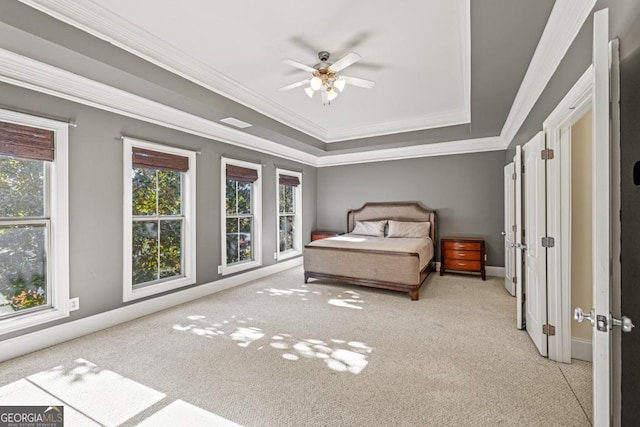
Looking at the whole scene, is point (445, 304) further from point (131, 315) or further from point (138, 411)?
point (131, 315)

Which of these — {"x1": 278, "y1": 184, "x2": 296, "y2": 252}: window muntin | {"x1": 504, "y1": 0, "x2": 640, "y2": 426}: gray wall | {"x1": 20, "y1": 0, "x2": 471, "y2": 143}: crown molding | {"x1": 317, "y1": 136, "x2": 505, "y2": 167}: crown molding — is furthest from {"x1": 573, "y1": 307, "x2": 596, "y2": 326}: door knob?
{"x1": 278, "y1": 184, "x2": 296, "y2": 252}: window muntin

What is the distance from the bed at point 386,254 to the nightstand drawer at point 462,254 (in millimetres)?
285

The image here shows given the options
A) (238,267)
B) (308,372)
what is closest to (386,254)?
(308,372)

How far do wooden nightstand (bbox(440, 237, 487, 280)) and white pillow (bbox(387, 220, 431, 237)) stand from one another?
43 cm

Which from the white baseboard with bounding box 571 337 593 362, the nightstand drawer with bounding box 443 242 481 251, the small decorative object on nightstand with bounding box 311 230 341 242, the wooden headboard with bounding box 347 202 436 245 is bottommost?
the white baseboard with bounding box 571 337 593 362

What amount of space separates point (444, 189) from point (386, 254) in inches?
96.2

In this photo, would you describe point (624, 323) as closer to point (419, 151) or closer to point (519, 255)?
point (519, 255)

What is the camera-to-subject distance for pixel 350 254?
4.48 meters

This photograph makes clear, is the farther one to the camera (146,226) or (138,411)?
(146,226)

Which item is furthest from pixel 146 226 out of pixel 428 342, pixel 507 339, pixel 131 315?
pixel 507 339

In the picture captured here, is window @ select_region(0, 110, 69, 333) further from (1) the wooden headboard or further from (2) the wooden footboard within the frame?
(1) the wooden headboard

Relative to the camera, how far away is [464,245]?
5.13 m

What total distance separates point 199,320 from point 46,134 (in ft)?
7.61

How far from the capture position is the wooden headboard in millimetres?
5871
